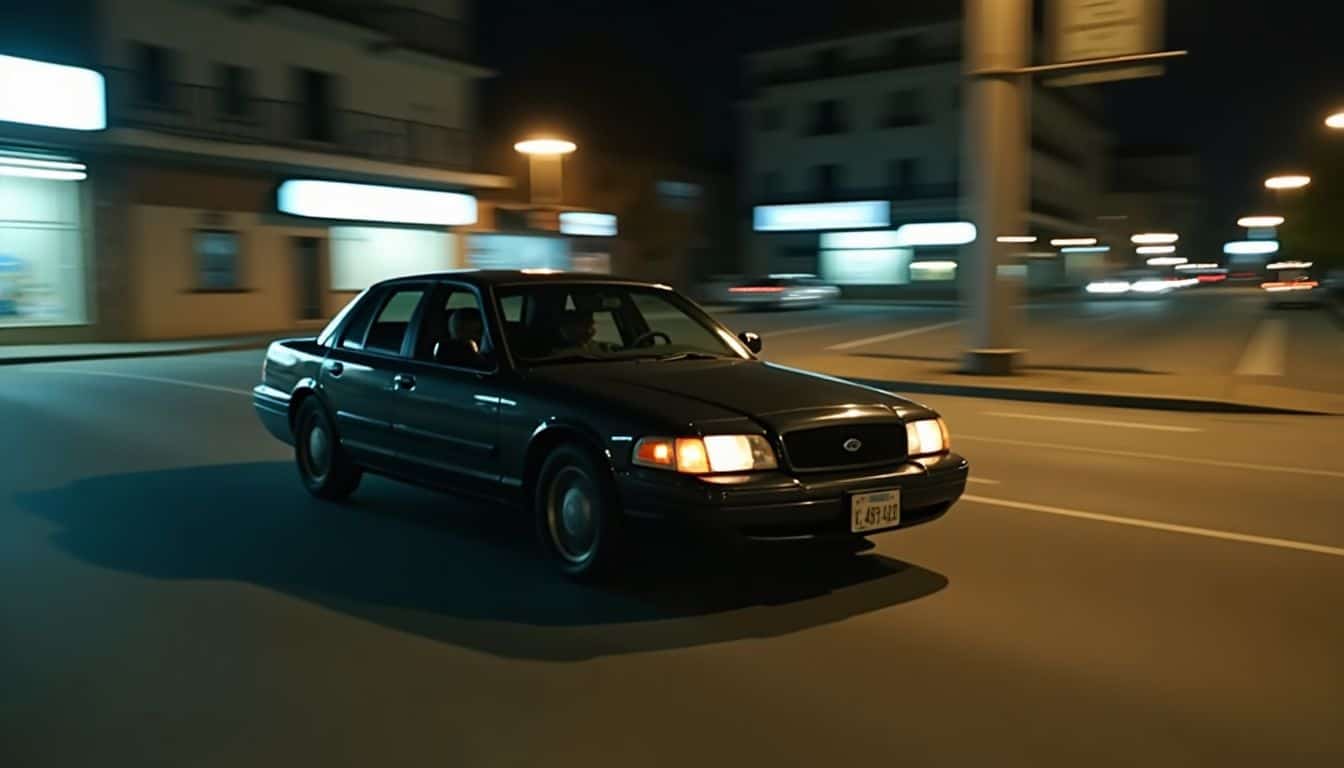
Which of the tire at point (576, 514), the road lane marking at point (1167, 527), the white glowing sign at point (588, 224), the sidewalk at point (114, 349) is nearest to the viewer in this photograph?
the tire at point (576, 514)

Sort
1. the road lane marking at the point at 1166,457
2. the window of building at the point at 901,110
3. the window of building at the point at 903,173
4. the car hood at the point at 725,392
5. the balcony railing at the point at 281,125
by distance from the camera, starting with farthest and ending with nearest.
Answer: the window of building at the point at 903,173 → the window of building at the point at 901,110 → the balcony railing at the point at 281,125 → the road lane marking at the point at 1166,457 → the car hood at the point at 725,392

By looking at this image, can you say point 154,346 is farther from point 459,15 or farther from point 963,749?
point 963,749

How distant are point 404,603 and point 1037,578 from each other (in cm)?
319

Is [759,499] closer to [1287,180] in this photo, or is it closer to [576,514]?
[576,514]

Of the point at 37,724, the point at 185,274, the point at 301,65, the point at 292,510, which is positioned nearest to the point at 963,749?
the point at 37,724

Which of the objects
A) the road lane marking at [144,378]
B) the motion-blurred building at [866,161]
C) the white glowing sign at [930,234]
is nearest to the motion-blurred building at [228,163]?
the road lane marking at [144,378]

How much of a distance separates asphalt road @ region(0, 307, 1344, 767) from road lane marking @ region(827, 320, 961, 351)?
49.9 ft

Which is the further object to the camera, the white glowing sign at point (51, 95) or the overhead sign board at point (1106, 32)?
the white glowing sign at point (51, 95)

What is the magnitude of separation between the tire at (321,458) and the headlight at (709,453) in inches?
124

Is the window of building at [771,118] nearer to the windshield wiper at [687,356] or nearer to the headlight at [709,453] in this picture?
the windshield wiper at [687,356]

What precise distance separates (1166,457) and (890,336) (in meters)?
17.6

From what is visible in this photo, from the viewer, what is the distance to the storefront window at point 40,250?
24.3 m

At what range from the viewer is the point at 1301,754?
4.08m

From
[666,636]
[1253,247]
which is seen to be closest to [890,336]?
[666,636]
